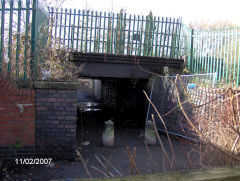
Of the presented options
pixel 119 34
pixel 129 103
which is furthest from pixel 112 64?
pixel 129 103

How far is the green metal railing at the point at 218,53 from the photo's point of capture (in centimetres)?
860

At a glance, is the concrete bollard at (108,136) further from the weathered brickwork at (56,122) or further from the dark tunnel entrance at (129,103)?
the dark tunnel entrance at (129,103)

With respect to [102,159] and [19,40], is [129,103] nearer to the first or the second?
[102,159]

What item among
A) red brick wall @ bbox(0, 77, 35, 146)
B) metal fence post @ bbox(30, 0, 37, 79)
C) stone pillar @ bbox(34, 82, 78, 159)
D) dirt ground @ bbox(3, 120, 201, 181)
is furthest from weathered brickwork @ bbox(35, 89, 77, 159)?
metal fence post @ bbox(30, 0, 37, 79)

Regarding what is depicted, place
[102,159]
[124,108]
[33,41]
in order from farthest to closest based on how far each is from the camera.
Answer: [124,108], [102,159], [33,41]

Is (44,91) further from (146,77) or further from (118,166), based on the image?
(146,77)


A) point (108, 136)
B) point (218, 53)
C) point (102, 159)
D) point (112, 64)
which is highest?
point (218, 53)

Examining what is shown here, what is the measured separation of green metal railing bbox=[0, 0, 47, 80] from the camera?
5613 millimetres

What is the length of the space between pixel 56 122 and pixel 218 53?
628 cm

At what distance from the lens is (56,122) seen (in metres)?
5.61

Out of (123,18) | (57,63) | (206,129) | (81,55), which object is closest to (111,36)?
(123,18)

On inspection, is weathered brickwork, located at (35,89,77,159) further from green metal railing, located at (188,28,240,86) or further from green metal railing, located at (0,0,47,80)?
green metal railing, located at (188,28,240,86)

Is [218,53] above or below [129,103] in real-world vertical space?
above

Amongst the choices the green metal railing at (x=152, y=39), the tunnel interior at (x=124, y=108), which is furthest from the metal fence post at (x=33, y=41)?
the tunnel interior at (x=124, y=108)
